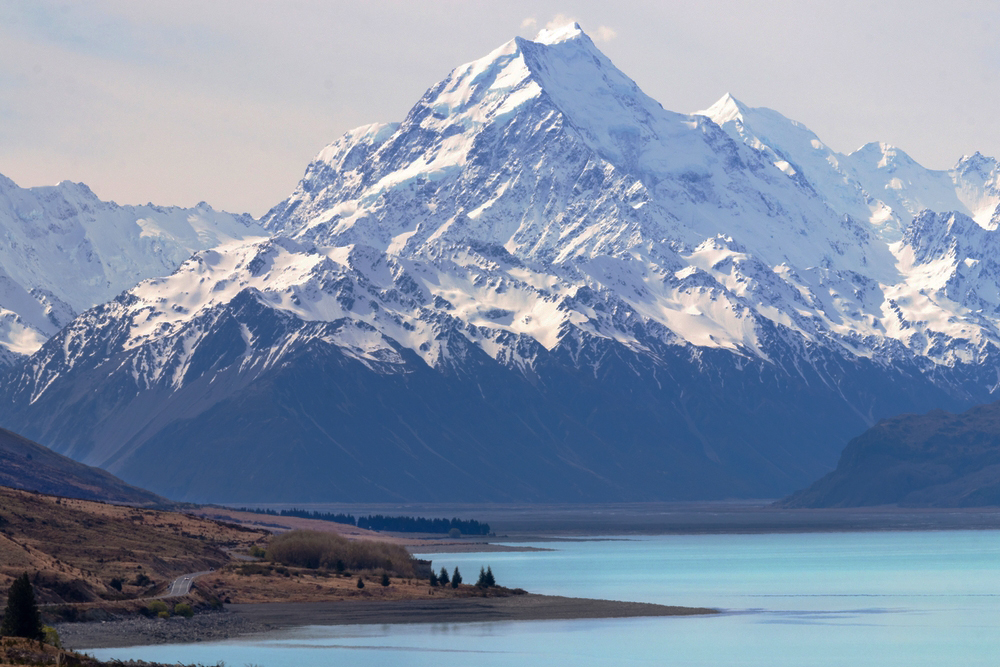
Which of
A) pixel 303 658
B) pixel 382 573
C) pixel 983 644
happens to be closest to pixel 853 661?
pixel 983 644

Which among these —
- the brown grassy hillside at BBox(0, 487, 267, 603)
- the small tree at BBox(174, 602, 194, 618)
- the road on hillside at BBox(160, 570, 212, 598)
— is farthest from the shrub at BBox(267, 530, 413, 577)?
the small tree at BBox(174, 602, 194, 618)

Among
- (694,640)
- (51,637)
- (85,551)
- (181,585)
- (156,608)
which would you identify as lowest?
(694,640)

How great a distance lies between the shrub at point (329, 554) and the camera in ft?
604

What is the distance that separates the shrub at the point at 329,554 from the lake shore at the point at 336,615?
72.8 feet

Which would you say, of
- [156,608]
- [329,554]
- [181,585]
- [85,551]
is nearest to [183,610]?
[156,608]

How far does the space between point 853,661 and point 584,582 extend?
7617 centimetres

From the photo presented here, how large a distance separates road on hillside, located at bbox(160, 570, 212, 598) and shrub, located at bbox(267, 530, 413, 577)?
38.9 feet

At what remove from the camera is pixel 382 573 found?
180 m

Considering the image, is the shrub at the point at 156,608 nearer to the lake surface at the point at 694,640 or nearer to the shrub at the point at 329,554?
the lake surface at the point at 694,640

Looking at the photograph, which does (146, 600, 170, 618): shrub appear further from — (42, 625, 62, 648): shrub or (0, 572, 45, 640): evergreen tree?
(0, 572, 45, 640): evergreen tree

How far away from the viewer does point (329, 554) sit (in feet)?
609

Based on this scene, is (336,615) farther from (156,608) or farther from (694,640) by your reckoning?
(694,640)

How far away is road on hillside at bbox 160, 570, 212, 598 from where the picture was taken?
149 metres

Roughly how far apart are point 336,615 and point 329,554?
3462 centimetres
